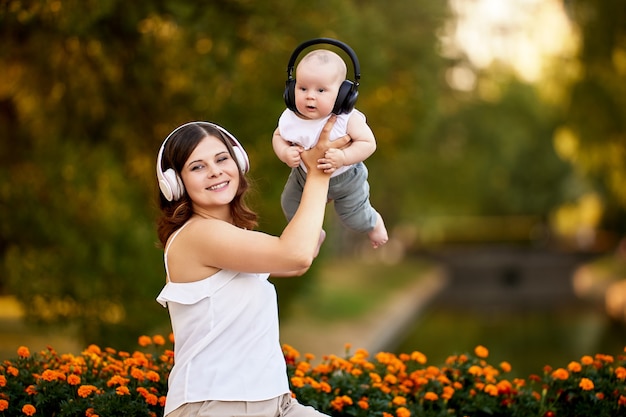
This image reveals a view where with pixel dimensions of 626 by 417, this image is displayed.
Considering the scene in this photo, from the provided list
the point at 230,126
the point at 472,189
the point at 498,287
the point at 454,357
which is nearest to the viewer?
the point at 454,357

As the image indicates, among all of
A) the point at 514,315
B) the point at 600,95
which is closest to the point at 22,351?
the point at 600,95

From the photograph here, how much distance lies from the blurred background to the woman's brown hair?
1.73 ft

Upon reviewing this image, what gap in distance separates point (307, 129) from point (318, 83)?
0.18 meters

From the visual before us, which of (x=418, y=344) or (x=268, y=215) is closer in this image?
(x=268, y=215)

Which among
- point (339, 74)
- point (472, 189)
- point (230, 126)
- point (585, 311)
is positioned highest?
point (472, 189)

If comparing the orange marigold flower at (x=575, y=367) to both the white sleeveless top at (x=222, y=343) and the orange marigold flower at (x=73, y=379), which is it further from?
A: the orange marigold flower at (x=73, y=379)

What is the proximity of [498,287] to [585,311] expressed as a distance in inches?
459

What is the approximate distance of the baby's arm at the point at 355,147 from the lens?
3520 millimetres

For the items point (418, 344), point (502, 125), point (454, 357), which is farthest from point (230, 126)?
point (502, 125)

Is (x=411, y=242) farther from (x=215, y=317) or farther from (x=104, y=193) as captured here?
(x=215, y=317)

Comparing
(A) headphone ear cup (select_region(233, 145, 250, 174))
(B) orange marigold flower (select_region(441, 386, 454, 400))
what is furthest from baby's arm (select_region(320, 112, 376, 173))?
(B) orange marigold flower (select_region(441, 386, 454, 400))

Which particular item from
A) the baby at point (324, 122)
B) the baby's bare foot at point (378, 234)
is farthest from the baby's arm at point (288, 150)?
the baby's bare foot at point (378, 234)

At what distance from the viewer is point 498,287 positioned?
42594 mm

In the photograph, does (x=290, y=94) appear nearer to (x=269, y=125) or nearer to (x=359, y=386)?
(x=359, y=386)
